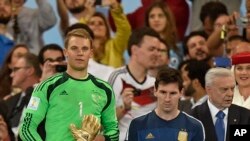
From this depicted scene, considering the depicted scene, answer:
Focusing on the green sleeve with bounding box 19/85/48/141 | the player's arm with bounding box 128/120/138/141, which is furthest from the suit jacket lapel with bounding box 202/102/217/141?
the green sleeve with bounding box 19/85/48/141

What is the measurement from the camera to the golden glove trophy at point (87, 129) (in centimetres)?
972

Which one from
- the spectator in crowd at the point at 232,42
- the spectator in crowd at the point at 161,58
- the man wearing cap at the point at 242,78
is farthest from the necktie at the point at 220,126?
the spectator in crowd at the point at 232,42

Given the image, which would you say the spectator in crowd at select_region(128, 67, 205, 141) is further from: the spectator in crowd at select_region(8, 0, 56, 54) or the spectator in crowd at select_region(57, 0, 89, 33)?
the spectator in crowd at select_region(8, 0, 56, 54)

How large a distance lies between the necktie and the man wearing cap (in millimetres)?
454

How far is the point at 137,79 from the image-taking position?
1230 cm

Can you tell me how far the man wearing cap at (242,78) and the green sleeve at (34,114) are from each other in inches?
91.0

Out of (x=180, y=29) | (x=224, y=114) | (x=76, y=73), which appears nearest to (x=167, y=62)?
(x=180, y=29)

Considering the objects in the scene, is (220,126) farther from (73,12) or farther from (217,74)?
(73,12)

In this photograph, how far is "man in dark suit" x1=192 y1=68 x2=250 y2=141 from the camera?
10719 millimetres

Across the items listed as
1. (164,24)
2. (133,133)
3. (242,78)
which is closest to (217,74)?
(242,78)

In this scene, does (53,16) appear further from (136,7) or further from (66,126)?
(66,126)

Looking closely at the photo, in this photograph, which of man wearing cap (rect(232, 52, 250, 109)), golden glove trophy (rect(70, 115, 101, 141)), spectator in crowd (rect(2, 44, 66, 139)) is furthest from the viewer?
spectator in crowd (rect(2, 44, 66, 139))

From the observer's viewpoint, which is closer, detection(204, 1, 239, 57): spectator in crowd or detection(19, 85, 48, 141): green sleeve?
detection(19, 85, 48, 141): green sleeve

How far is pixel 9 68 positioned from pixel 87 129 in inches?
159
